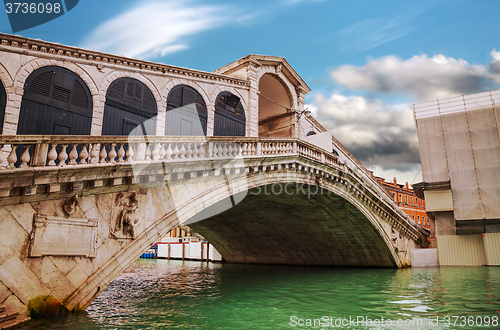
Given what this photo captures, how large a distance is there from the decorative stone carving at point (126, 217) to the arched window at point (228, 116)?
582 cm

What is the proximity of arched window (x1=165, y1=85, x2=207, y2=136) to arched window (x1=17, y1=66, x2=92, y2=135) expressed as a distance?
275cm

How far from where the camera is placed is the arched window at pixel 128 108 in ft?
33.4

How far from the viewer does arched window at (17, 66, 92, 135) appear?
28.2ft

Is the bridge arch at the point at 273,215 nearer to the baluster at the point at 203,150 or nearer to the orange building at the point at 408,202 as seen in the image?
the baluster at the point at 203,150

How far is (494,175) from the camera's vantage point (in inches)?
796

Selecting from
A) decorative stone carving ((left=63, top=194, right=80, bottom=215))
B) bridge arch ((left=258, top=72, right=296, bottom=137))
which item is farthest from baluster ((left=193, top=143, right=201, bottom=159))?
bridge arch ((left=258, top=72, right=296, bottom=137))

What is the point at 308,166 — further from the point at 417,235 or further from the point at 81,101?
the point at 417,235

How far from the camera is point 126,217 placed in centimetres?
800

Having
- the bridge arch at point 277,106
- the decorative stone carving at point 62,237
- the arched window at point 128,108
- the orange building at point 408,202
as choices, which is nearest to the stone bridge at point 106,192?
the decorative stone carving at point 62,237

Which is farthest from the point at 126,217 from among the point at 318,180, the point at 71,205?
the point at 318,180

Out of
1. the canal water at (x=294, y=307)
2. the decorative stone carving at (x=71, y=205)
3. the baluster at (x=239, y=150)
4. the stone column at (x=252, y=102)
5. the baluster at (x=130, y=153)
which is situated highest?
the stone column at (x=252, y=102)

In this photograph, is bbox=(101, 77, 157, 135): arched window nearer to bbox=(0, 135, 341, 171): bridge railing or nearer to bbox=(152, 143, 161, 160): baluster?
bbox=(0, 135, 341, 171): bridge railing

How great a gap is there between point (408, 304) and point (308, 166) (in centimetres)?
616

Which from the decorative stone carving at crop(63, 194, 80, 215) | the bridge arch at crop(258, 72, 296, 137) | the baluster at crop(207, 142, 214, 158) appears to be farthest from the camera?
the bridge arch at crop(258, 72, 296, 137)
